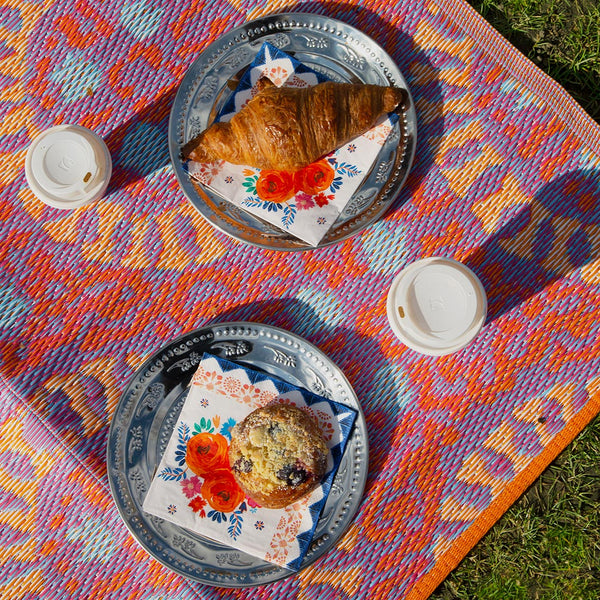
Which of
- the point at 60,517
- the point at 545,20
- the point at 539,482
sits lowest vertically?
the point at 60,517

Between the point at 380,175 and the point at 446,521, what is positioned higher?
the point at 380,175

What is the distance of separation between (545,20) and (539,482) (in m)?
0.98

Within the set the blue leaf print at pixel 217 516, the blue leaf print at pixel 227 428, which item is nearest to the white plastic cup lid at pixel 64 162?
the blue leaf print at pixel 227 428

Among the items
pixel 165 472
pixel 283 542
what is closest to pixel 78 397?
pixel 165 472

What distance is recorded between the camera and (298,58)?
1.00 metres

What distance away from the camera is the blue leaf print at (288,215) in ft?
3.16

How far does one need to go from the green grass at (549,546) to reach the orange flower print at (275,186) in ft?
2.64

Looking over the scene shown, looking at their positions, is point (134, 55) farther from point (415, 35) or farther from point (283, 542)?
point (283, 542)

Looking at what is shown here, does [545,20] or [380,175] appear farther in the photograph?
[545,20]

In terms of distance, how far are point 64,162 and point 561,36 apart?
1043 mm

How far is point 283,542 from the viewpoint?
36.9 inches

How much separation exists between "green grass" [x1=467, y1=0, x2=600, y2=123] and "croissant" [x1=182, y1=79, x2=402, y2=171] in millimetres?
420

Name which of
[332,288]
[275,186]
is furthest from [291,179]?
[332,288]

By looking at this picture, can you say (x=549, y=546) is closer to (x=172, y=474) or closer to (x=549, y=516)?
(x=549, y=516)
